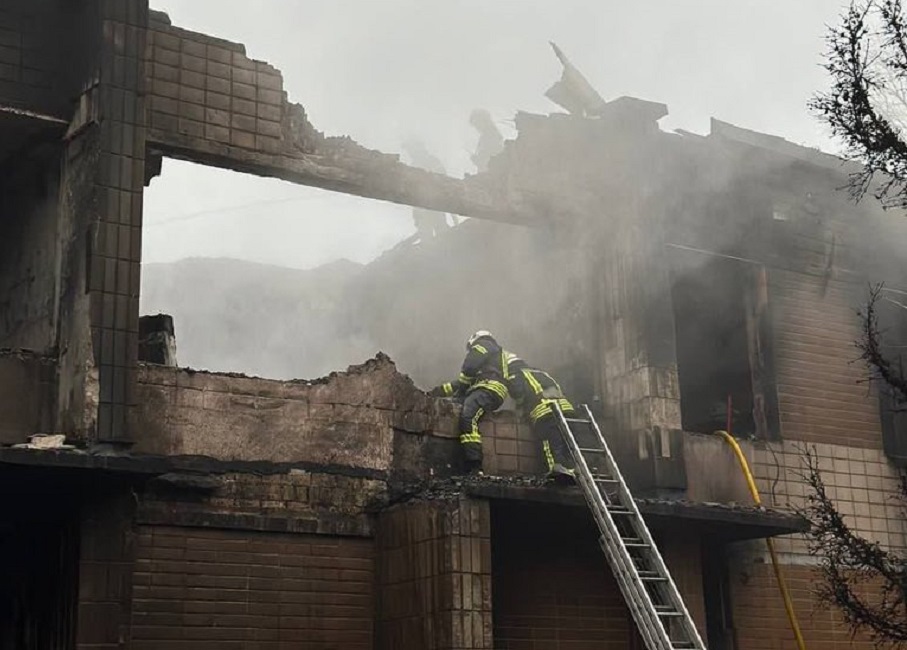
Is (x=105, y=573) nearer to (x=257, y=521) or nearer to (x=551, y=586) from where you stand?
(x=257, y=521)

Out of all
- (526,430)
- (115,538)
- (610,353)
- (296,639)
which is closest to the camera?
(115,538)

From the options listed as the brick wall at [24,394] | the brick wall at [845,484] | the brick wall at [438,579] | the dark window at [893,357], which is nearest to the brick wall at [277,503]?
the brick wall at [438,579]

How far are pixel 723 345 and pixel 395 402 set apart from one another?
4896 millimetres

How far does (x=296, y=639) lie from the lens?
10.5 meters

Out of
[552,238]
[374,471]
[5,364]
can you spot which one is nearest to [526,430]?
[374,471]

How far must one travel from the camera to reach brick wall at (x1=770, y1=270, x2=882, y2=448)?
Result: 14.4 metres

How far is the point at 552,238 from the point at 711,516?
3.67m

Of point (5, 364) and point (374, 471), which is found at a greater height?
point (5, 364)

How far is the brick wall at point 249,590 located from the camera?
33.0 feet

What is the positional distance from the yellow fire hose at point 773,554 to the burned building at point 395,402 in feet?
0.57

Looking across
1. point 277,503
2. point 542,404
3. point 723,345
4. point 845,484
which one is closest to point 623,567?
point 542,404

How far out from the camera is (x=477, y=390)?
12.0m

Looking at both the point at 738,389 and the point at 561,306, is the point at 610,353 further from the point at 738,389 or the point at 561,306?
the point at 738,389

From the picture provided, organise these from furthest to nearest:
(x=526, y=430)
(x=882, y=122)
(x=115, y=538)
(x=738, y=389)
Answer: (x=738, y=389) < (x=526, y=430) < (x=115, y=538) < (x=882, y=122)
